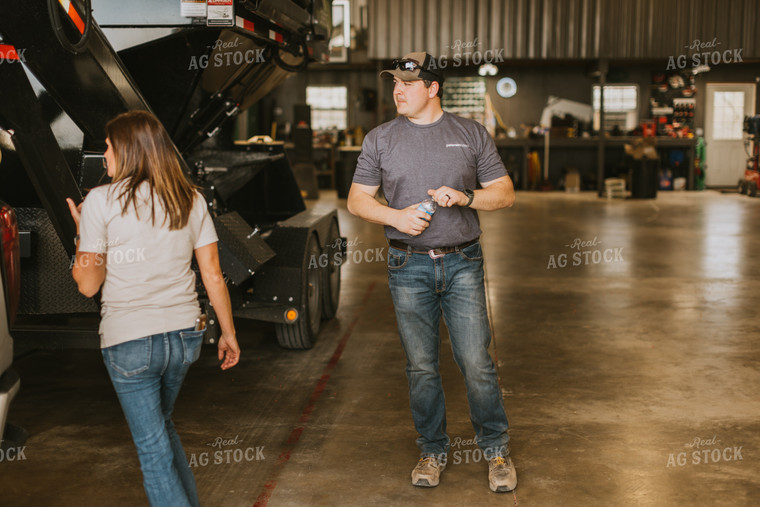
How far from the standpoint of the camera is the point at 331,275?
7.79 m

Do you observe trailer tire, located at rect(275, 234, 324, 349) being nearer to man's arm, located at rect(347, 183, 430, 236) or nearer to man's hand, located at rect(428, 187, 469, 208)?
man's arm, located at rect(347, 183, 430, 236)

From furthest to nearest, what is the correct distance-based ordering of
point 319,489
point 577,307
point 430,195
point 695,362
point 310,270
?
point 577,307
point 310,270
point 695,362
point 319,489
point 430,195

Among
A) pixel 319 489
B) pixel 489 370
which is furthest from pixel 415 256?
pixel 319 489

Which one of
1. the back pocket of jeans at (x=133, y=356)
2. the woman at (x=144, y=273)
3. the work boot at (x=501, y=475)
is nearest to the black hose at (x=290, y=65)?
the work boot at (x=501, y=475)

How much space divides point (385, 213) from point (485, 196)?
45cm

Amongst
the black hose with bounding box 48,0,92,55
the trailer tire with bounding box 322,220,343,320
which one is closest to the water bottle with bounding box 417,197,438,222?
the black hose with bounding box 48,0,92,55

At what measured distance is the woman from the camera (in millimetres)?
2916

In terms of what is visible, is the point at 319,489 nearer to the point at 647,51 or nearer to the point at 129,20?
the point at 129,20

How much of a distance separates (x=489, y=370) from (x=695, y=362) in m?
2.96

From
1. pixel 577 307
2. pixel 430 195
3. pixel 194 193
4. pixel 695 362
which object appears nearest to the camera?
pixel 194 193

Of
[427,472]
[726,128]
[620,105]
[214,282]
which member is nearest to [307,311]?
[427,472]

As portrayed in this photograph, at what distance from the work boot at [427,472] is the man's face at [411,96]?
1605mm

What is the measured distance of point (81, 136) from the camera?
5195 millimetres

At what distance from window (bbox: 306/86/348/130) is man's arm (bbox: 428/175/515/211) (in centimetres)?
2366
